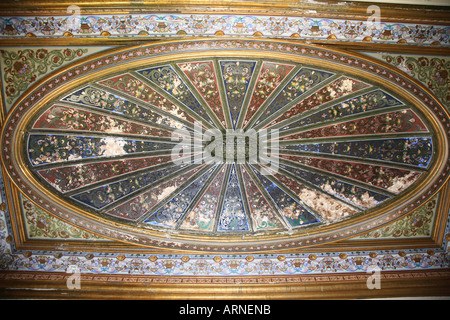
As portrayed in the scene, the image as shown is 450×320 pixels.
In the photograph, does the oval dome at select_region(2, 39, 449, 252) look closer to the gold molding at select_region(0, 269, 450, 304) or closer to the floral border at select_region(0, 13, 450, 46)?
the floral border at select_region(0, 13, 450, 46)

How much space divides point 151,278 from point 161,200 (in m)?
1.40

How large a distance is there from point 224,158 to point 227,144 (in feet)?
0.92

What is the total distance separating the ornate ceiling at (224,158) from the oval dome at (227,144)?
0.08ft

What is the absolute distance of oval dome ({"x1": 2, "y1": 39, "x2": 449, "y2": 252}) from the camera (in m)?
5.59

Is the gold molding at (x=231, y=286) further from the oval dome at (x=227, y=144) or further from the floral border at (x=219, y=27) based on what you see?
the floral border at (x=219, y=27)

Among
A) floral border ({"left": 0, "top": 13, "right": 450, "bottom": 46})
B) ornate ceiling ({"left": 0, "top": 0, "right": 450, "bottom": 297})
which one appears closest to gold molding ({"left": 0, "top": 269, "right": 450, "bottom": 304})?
ornate ceiling ({"left": 0, "top": 0, "right": 450, "bottom": 297})

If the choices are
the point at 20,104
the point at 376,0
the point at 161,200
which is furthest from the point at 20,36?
the point at 376,0

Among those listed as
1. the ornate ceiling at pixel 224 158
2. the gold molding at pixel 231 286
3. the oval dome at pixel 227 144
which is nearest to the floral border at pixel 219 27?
the ornate ceiling at pixel 224 158

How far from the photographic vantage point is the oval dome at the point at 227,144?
5586 millimetres

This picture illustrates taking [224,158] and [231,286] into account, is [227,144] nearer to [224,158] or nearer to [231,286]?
[224,158]

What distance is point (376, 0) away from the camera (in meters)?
4.53

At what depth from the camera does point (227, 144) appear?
679cm

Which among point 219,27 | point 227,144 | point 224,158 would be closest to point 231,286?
point 224,158
